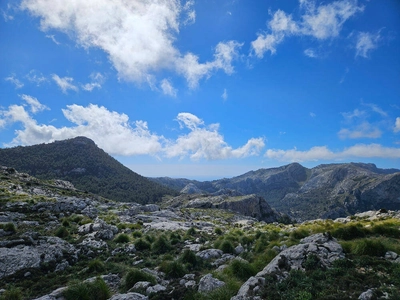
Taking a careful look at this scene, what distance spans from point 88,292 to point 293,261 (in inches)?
404

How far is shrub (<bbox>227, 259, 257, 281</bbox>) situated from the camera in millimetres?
11828

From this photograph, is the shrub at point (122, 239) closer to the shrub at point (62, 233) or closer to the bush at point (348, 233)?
the shrub at point (62, 233)

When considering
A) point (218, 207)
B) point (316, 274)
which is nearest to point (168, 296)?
point (316, 274)

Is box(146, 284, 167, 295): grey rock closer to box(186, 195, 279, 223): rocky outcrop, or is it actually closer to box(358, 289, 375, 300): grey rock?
box(358, 289, 375, 300): grey rock

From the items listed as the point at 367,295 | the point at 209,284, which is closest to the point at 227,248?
the point at 209,284

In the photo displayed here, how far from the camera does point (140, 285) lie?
11086mm

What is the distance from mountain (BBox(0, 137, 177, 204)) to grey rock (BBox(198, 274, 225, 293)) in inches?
5191

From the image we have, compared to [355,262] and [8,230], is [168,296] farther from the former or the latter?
[8,230]

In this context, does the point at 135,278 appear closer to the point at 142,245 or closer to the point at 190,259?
the point at 190,259

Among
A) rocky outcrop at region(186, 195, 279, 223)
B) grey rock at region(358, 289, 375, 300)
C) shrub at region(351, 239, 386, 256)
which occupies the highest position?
shrub at region(351, 239, 386, 256)

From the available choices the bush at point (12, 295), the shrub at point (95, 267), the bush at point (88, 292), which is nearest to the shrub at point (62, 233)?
the shrub at point (95, 267)

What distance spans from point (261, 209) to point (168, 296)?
112 metres

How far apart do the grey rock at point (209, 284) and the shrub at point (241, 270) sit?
159 centimetres

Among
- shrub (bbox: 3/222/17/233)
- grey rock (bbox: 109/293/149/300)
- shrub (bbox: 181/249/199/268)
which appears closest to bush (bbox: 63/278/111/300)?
grey rock (bbox: 109/293/149/300)
